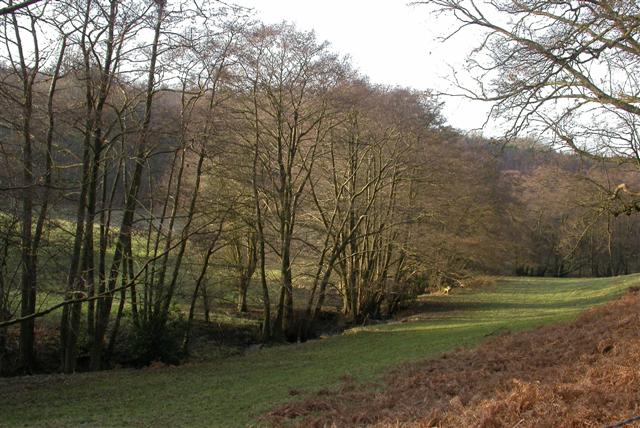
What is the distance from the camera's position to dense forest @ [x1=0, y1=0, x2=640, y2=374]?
44.0ft

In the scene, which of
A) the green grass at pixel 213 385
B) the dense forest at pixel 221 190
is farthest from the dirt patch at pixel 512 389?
the dense forest at pixel 221 190

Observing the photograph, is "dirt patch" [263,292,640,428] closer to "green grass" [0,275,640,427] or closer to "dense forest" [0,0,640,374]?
"green grass" [0,275,640,427]

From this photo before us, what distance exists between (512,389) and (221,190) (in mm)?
16696

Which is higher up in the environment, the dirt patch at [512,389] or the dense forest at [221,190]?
the dense forest at [221,190]

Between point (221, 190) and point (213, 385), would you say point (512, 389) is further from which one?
point (221, 190)

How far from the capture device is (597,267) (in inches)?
2493

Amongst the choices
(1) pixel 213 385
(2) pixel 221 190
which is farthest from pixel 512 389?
(2) pixel 221 190

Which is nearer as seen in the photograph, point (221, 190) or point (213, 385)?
point (213, 385)

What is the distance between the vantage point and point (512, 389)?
688 cm

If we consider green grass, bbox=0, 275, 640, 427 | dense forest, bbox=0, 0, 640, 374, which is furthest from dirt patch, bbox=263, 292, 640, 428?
dense forest, bbox=0, 0, 640, 374

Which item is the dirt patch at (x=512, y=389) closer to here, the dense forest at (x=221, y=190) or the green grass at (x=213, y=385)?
the green grass at (x=213, y=385)

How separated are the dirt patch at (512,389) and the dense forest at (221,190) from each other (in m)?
4.06

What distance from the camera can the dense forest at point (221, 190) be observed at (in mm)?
13414

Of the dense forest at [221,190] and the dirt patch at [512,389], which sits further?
the dense forest at [221,190]
